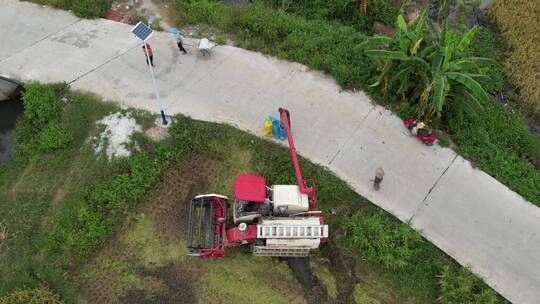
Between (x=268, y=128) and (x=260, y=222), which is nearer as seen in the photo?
(x=260, y=222)

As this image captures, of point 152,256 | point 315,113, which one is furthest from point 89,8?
point 152,256

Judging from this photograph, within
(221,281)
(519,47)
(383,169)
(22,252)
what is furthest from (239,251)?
(519,47)

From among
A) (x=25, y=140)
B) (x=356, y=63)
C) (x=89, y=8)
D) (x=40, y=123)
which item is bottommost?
(x=25, y=140)

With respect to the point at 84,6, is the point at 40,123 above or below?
below

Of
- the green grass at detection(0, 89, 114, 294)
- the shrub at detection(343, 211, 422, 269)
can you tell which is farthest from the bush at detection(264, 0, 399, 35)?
the shrub at detection(343, 211, 422, 269)

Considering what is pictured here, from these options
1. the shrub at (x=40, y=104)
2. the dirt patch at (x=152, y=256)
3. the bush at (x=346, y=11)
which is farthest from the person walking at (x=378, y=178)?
the shrub at (x=40, y=104)

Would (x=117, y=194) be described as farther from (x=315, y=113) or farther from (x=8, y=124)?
(x=315, y=113)

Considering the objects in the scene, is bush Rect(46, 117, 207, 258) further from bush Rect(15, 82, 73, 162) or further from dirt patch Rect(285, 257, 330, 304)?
dirt patch Rect(285, 257, 330, 304)
